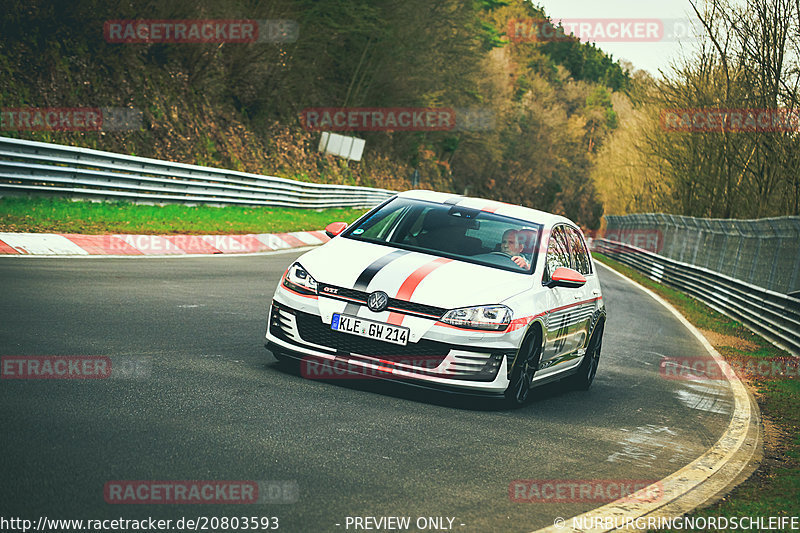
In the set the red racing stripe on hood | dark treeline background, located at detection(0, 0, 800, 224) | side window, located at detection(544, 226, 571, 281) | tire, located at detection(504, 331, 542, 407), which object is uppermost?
dark treeline background, located at detection(0, 0, 800, 224)

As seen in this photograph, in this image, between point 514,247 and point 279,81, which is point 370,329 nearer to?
point 514,247

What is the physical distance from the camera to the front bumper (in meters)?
7.03

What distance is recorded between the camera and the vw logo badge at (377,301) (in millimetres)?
7031

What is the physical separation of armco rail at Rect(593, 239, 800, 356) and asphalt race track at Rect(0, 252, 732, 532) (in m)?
6.13

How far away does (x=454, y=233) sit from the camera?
8.40 meters

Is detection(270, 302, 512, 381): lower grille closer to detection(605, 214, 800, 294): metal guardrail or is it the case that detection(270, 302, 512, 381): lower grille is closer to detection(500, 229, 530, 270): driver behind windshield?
detection(500, 229, 530, 270): driver behind windshield

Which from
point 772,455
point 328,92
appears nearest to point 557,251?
point 772,455

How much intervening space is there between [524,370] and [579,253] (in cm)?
241

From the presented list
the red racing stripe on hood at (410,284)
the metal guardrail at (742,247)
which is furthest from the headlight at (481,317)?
the metal guardrail at (742,247)

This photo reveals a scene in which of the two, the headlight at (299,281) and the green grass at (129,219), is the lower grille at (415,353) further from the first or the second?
the green grass at (129,219)

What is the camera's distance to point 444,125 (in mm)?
75750

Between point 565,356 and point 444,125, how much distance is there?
68057 mm

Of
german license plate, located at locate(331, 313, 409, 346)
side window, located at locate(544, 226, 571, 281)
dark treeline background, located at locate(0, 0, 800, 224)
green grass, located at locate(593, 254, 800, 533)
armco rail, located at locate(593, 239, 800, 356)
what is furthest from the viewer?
dark treeline background, located at locate(0, 0, 800, 224)

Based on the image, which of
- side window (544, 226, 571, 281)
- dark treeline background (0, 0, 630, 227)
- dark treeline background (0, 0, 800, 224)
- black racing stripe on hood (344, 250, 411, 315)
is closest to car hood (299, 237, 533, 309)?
black racing stripe on hood (344, 250, 411, 315)
